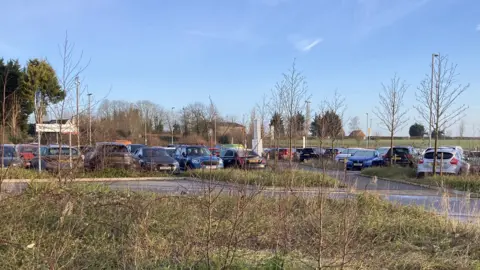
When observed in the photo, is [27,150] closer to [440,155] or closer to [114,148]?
[114,148]

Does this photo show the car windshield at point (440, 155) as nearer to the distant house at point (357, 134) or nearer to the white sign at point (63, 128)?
the white sign at point (63, 128)

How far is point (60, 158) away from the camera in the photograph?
8188mm

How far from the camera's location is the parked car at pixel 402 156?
74.7 ft

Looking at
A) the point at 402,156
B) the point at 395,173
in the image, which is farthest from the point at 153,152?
the point at 402,156

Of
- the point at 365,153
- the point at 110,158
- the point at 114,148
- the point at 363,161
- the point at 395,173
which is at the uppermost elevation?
the point at 114,148

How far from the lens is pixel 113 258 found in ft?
14.6

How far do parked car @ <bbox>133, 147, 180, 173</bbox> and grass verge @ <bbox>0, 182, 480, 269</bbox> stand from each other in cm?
1117

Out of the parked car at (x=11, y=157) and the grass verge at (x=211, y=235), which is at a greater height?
the parked car at (x=11, y=157)

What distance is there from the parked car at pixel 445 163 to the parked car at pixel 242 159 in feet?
24.1

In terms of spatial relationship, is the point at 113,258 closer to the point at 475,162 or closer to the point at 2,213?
the point at 2,213

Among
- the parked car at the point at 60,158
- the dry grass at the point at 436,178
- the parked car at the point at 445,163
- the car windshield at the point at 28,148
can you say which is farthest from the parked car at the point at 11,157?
the parked car at the point at 445,163

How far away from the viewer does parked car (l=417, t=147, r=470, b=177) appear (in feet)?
59.8

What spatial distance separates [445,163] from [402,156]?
5.32 meters

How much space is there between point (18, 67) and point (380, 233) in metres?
40.7
